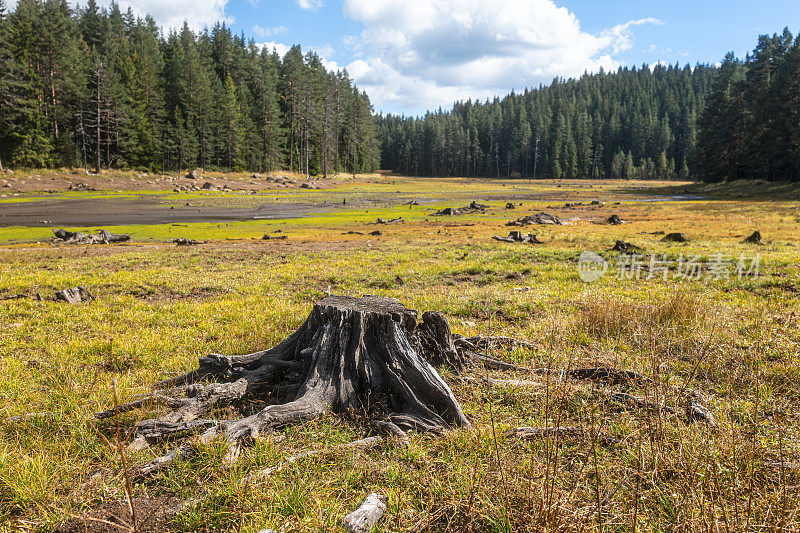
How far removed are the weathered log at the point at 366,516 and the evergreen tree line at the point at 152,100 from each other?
79.8m

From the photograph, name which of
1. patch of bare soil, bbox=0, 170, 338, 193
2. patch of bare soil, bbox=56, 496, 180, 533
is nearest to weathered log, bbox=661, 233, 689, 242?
patch of bare soil, bbox=56, 496, 180, 533

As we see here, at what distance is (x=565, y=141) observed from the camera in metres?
147

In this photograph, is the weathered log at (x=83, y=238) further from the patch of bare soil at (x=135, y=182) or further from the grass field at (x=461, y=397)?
the patch of bare soil at (x=135, y=182)

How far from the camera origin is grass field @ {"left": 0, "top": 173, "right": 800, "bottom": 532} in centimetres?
337

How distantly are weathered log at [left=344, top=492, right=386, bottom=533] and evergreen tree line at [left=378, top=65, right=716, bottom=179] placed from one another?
158 m

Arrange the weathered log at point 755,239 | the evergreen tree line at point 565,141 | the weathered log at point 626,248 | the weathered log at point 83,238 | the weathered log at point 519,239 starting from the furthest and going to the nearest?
1. the evergreen tree line at point 565,141
2. the weathered log at point 519,239
3. the weathered log at point 83,238
4. the weathered log at point 755,239
5. the weathered log at point 626,248

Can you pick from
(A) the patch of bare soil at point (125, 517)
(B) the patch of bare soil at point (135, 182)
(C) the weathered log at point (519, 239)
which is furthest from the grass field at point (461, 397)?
(B) the patch of bare soil at point (135, 182)

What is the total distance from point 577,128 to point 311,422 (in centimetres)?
16500

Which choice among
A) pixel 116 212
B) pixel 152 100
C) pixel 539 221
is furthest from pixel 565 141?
pixel 116 212

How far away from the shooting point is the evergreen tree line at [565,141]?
148 m

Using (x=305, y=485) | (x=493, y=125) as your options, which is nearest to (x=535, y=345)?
(x=305, y=485)

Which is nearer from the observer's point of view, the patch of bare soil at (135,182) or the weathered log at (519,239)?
the weathered log at (519,239)

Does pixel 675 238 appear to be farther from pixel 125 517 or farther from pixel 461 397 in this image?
pixel 125 517

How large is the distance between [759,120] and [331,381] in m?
84.1
